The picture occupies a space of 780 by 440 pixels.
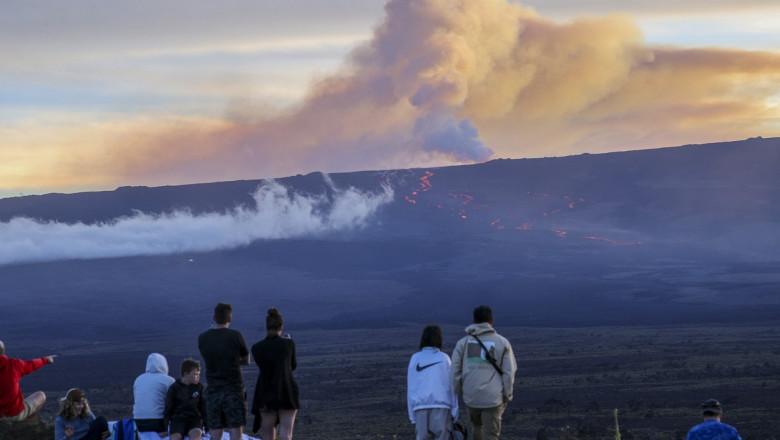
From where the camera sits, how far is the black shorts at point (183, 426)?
9992 millimetres

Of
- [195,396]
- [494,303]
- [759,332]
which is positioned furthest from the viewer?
[494,303]

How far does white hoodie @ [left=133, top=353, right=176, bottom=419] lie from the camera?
33.2 ft

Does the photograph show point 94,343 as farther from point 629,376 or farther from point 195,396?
point 195,396

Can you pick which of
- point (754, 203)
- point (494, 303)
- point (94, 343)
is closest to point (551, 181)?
point (754, 203)

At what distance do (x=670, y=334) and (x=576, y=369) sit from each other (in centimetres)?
1821

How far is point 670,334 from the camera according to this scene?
61031 millimetres

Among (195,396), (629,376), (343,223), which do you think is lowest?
(629,376)

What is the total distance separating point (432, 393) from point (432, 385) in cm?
6

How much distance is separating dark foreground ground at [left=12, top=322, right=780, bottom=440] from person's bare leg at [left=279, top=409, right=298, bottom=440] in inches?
134

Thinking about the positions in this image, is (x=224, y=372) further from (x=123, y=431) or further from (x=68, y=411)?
(x=68, y=411)

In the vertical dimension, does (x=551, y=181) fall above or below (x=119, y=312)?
above

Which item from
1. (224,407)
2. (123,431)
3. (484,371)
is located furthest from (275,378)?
(484,371)

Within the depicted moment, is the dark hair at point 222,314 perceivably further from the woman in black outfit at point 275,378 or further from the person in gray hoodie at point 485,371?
the person in gray hoodie at point 485,371

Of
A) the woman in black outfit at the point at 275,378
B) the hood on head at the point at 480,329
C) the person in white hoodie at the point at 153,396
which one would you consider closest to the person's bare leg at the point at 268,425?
the woman in black outfit at the point at 275,378
